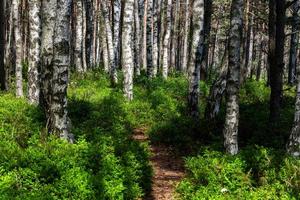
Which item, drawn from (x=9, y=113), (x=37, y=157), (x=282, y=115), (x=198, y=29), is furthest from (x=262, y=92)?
(x=37, y=157)

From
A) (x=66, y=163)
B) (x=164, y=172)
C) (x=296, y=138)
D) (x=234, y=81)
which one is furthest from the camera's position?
(x=164, y=172)

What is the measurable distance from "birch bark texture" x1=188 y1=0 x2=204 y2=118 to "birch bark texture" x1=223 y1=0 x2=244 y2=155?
14.5 feet

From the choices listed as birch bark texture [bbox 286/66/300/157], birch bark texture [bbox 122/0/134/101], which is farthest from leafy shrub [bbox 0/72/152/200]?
birch bark texture [bbox 122/0/134/101]

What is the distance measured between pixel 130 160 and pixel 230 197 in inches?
90.2

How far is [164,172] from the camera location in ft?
35.7

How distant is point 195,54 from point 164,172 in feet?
16.7

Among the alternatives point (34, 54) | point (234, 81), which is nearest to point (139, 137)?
point (34, 54)

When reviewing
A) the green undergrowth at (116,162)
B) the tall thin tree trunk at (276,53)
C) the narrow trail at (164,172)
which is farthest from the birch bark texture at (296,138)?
the tall thin tree trunk at (276,53)

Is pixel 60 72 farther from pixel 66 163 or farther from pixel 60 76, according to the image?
pixel 66 163

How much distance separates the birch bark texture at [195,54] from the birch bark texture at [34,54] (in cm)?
505

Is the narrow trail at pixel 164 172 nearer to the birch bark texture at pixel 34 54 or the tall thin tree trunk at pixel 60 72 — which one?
the tall thin tree trunk at pixel 60 72

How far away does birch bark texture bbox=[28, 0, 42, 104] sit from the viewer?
45.8ft

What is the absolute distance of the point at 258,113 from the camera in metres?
15.9

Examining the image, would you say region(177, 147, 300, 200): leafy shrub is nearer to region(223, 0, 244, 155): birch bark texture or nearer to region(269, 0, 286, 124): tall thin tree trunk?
region(223, 0, 244, 155): birch bark texture
